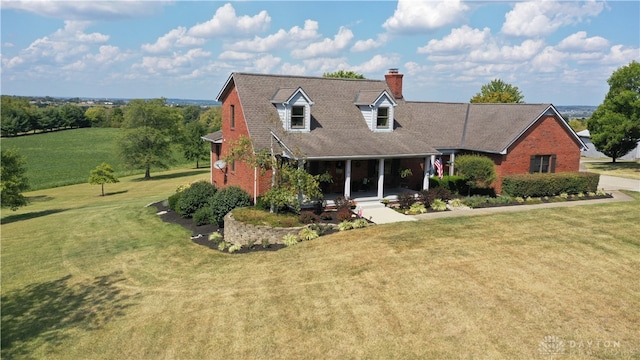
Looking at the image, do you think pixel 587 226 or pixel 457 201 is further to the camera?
pixel 457 201

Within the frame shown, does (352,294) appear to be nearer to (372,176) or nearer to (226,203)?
(226,203)

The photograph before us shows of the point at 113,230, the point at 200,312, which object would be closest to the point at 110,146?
the point at 113,230

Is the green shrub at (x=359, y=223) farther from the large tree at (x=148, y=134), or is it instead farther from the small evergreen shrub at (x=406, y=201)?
the large tree at (x=148, y=134)

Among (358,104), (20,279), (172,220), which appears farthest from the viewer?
(358,104)

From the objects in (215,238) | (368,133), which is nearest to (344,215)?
(215,238)

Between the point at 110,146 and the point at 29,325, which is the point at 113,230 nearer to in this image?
the point at 29,325

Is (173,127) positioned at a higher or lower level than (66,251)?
higher

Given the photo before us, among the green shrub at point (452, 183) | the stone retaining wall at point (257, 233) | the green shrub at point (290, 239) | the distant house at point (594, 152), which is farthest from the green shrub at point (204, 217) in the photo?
the distant house at point (594, 152)

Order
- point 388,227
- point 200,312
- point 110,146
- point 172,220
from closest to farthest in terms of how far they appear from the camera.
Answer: point 200,312, point 388,227, point 172,220, point 110,146
